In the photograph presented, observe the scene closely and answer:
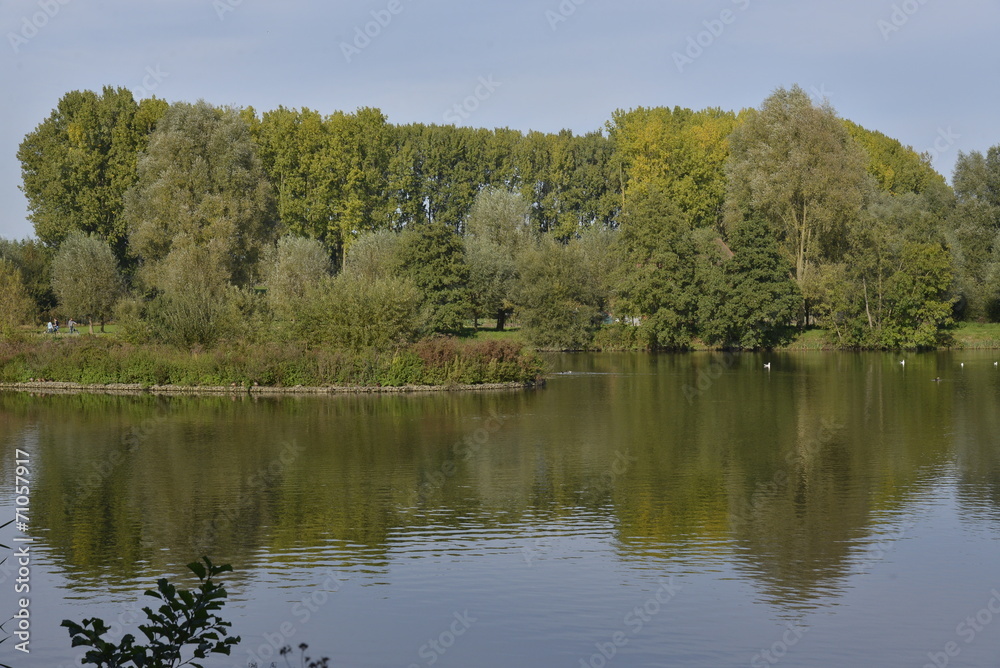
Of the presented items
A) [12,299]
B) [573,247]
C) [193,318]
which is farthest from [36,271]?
[573,247]

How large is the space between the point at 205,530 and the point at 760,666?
894 cm

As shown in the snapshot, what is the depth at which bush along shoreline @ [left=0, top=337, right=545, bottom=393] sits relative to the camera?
123 feet

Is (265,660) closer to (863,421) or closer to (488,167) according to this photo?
(863,421)

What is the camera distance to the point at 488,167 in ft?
320

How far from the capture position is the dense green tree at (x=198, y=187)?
63.5 m

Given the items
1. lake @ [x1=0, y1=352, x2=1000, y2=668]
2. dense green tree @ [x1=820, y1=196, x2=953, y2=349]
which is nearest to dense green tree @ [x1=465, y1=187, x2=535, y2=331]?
dense green tree @ [x1=820, y1=196, x2=953, y2=349]

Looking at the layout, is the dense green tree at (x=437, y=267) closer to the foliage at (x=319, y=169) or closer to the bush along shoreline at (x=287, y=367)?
the foliage at (x=319, y=169)

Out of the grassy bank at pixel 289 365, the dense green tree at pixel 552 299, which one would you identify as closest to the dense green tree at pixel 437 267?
the dense green tree at pixel 552 299
